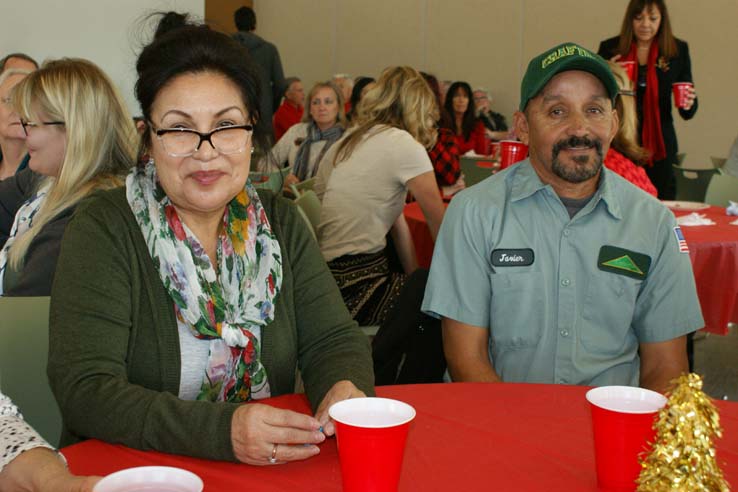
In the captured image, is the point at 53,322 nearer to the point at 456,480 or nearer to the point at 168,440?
the point at 168,440

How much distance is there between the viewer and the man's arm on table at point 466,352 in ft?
6.77

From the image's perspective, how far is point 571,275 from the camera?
2080 millimetres

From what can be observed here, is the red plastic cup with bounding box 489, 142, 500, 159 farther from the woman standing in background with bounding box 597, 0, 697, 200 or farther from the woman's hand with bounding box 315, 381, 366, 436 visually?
the woman's hand with bounding box 315, 381, 366, 436

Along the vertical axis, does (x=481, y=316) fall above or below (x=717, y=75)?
below

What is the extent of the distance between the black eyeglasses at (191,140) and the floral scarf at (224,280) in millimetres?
137

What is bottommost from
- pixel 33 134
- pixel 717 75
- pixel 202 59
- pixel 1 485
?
pixel 1 485

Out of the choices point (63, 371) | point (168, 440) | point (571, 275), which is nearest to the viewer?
point (168, 440)

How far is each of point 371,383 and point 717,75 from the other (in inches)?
316

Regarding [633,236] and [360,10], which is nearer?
[633,236]

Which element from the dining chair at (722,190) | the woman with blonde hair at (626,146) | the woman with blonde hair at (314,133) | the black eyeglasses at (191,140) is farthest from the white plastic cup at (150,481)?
the woman with blonde hair at (314,133)

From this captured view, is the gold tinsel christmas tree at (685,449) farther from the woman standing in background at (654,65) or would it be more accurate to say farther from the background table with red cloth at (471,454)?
the woman standing in background at (654,65)

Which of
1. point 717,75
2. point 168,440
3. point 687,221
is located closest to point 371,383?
point 168,440

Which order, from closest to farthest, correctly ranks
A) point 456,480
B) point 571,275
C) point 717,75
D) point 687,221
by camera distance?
1. point 456,480
2. point 571,275
3. point 687,221
4. point 717,75

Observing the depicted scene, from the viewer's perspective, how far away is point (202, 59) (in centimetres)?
167
